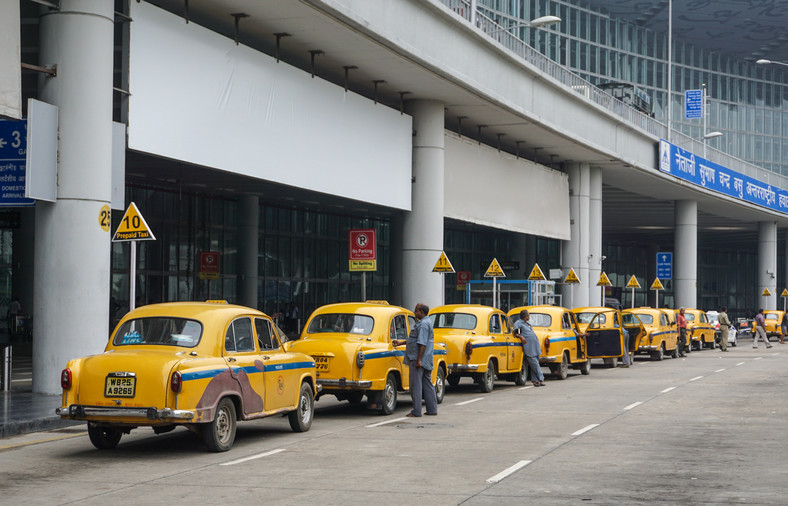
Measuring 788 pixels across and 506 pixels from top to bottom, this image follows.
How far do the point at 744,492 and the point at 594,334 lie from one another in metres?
21.5

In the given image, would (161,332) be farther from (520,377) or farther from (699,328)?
(699,328)

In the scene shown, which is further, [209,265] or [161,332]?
[209,265]

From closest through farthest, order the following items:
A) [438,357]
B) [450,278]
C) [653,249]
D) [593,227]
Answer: [438,357], [593,227], [450,278], [653,249]

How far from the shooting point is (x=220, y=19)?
24562 mm

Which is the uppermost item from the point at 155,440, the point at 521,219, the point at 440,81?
the point at 440,81

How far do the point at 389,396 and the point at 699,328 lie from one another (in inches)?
1247

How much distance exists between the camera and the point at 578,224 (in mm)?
46750

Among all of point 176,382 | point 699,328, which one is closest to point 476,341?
point 176,382

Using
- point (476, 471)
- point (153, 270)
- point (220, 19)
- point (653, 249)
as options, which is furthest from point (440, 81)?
point (653, 249)

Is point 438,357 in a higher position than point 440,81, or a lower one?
lower

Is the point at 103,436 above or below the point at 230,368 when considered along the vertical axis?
below

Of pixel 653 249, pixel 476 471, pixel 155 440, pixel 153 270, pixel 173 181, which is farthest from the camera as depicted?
pixel 653 249

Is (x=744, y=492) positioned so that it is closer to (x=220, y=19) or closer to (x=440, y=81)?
(x=220, y=19)

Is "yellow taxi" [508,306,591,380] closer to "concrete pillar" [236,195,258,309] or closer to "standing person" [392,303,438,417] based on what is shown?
"standing person" [392,303,438,417]
